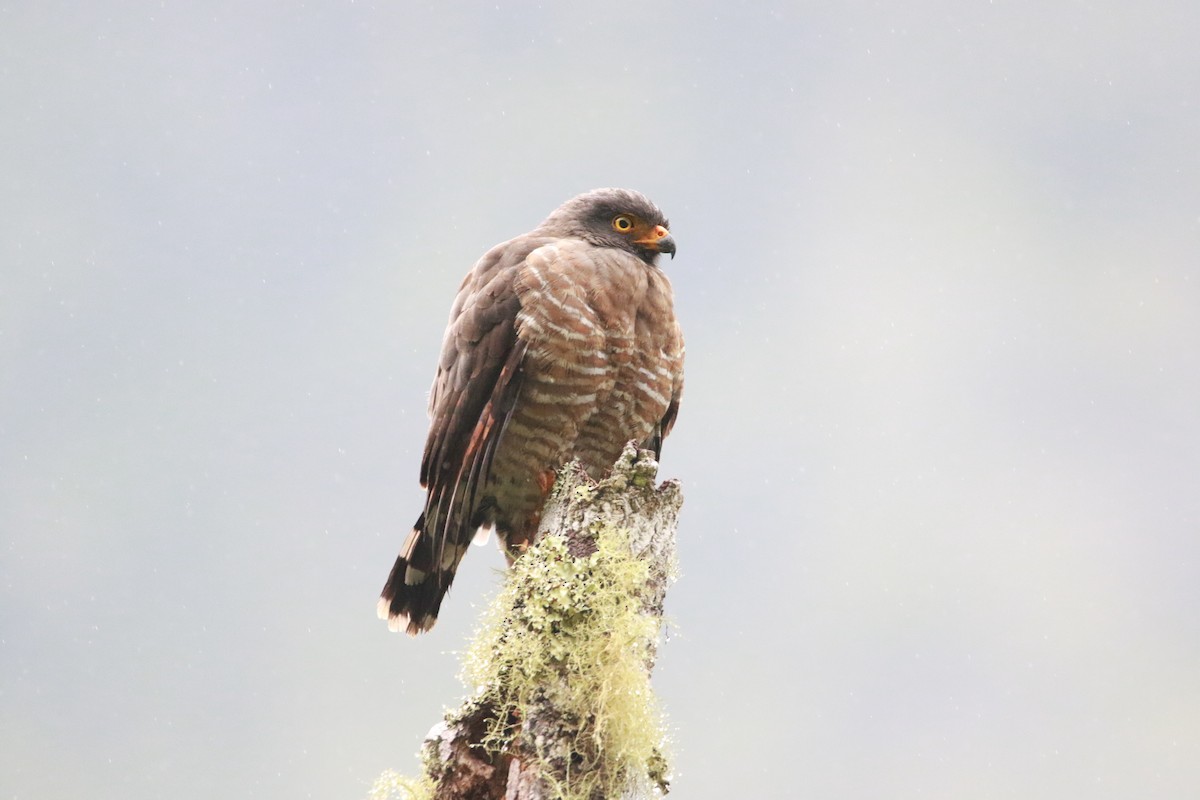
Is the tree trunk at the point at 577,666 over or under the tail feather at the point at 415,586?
under

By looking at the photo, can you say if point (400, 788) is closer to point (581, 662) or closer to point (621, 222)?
point (581, 662)

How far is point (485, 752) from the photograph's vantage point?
Answer: 346 cm

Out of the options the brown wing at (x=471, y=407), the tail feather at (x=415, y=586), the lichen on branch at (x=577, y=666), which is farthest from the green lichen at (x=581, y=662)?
the tail feather at (x=415, y=586)

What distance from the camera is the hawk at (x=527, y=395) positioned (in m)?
4.96

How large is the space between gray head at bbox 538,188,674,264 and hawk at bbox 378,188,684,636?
35cm

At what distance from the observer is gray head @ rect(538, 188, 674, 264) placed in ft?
18.6

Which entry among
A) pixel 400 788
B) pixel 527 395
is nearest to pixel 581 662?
pixel 400 788

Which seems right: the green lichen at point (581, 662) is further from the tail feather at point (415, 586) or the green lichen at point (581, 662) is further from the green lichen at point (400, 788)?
the tail feather at point (415, 586)

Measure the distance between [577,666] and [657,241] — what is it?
2.86m

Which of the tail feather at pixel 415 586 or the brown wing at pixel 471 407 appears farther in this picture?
the tail feather at pixel 415 586

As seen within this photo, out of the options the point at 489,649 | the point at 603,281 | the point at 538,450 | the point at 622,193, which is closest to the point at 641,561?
the point at 489,649

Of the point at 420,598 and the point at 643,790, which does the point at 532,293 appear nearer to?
the point at 420,598

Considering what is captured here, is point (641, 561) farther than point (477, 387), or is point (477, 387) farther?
point (477, 387)

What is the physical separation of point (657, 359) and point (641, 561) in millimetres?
1783
